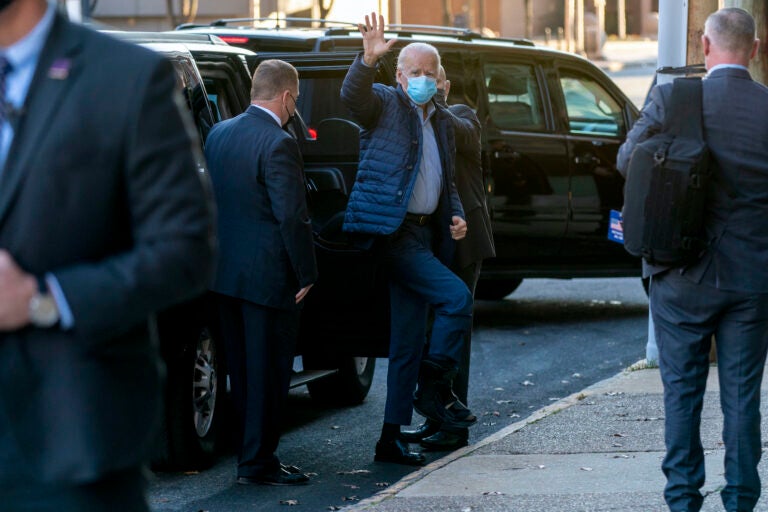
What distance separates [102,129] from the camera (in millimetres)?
2588

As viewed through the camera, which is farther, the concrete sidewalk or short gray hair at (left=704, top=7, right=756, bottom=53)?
the concrete sidewalk

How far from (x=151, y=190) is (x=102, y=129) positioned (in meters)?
0.14

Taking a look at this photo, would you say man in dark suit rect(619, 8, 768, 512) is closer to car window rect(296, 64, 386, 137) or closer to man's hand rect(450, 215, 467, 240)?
man's hand rect(450, 215, 467, 240)

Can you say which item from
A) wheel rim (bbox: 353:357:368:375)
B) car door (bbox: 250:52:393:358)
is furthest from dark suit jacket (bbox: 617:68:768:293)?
wheel rim (bbox: 353:357:368:375)

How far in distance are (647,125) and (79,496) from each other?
9.79ft

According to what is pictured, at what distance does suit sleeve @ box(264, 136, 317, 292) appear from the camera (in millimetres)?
6285

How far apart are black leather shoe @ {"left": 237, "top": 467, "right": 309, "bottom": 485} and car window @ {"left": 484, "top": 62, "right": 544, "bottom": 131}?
504 centimetres

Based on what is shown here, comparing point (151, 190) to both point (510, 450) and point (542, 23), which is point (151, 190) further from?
point (542, 23)

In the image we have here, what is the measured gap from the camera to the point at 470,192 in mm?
7316

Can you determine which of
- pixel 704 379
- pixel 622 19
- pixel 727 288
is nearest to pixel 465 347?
pixel 704 379

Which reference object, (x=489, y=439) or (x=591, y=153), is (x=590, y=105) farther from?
(x=489, y=439)

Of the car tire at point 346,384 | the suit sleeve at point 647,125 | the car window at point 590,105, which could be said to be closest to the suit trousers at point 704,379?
the suit sleeve at point 647,125

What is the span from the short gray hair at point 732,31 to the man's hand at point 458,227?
217cm

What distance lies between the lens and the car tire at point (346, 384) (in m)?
8.55
